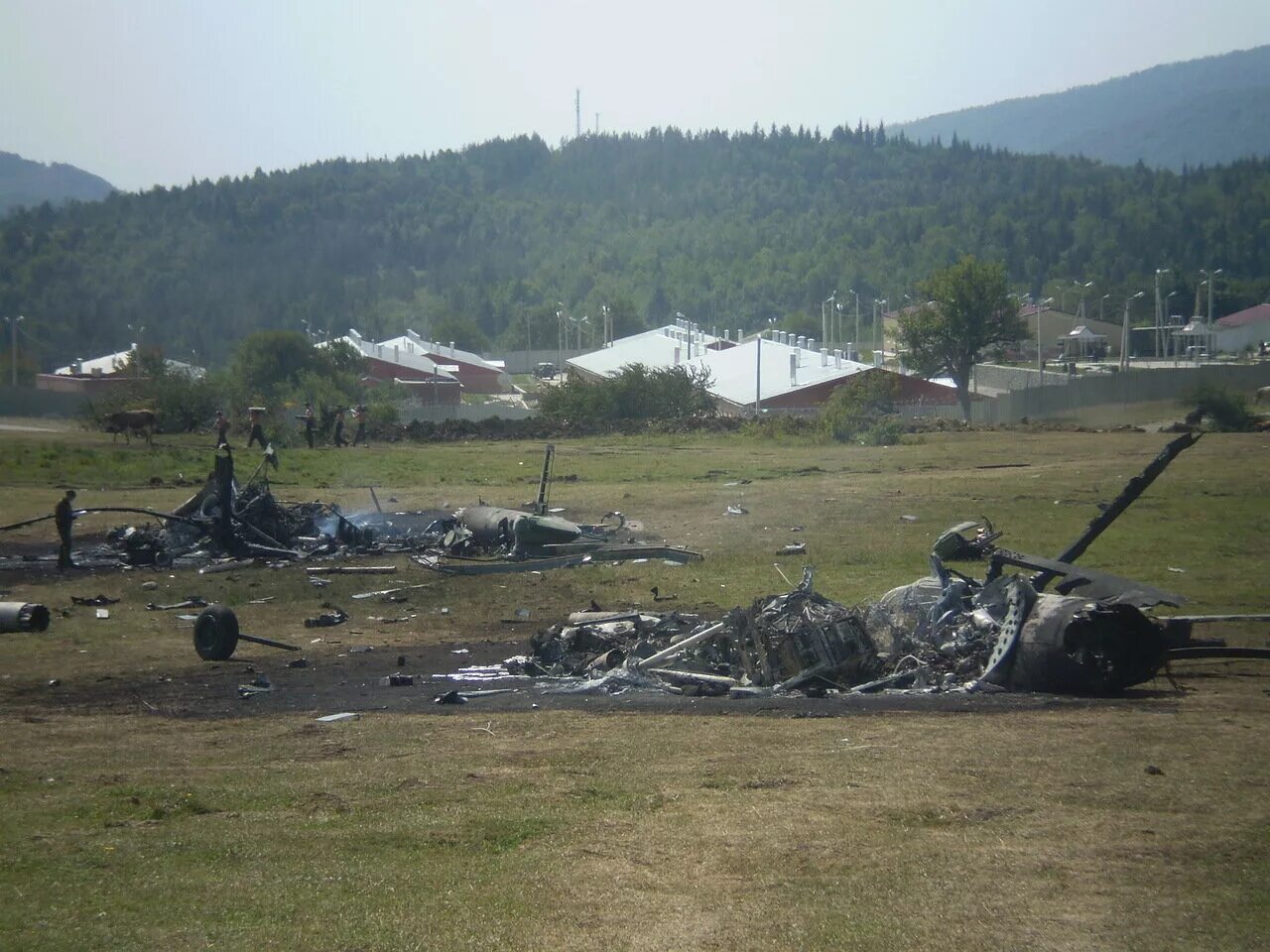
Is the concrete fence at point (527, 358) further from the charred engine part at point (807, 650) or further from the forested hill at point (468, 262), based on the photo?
the charred engine part at point (807, 650)

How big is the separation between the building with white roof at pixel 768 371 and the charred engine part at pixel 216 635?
45.9 m

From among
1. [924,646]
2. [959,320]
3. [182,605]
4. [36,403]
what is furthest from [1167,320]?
[924,646]

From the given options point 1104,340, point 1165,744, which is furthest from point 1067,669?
point 1104,340

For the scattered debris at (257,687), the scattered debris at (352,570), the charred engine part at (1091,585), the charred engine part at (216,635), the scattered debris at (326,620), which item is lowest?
the scattered debris at (326,620)

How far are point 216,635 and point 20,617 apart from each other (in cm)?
219

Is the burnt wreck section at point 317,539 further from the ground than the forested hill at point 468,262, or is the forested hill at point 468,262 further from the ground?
the forested hill at point 468,262

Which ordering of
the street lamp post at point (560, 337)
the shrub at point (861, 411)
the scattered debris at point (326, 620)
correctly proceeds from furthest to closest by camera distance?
the street lamp post at point (560, 337) < the shrub at point (861, 411) < the scattered debris at point (326, 620)


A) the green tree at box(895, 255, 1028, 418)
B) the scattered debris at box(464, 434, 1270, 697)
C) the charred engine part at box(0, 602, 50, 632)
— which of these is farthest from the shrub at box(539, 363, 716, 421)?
the scattered debris at box(464, 434, 1270, 697)

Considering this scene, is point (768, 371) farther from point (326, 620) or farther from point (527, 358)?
point (527, 358)

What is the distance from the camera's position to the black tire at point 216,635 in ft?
45.6

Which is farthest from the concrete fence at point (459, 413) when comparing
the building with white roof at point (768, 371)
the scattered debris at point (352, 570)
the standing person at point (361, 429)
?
the scattered debris at point (352, 570)

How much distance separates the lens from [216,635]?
1391cm

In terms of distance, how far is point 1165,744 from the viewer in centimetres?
859

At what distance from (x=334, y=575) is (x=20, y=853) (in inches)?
558
